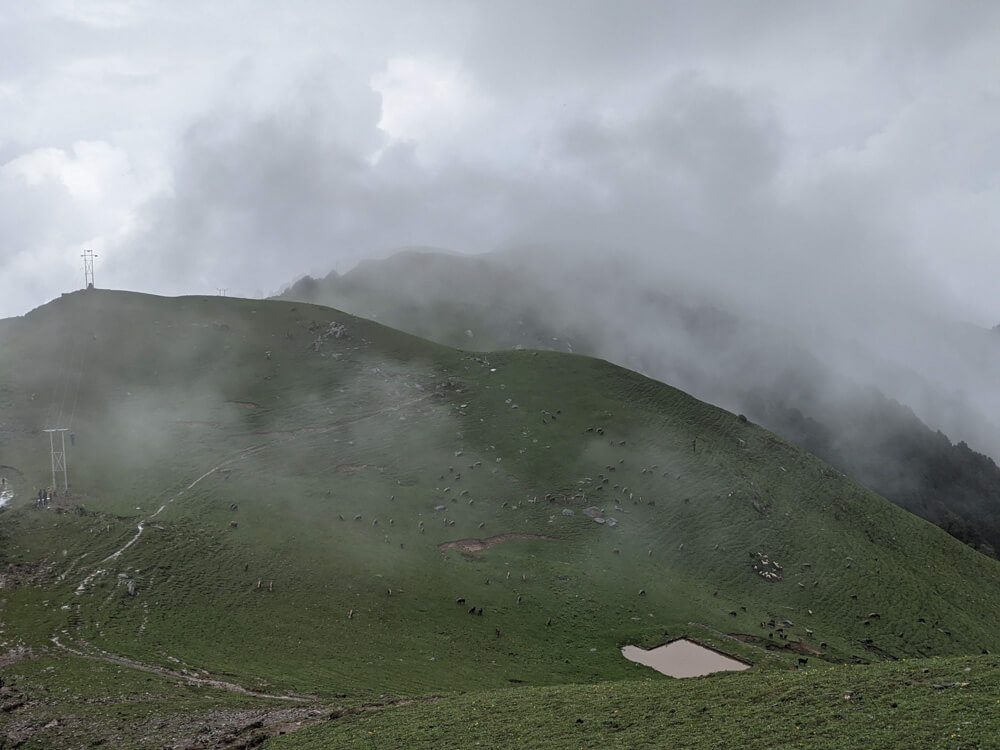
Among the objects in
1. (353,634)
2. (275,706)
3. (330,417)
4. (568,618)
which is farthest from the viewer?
(330,417)

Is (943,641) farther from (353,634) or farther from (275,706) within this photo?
(275,706)

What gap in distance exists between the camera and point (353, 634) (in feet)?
189

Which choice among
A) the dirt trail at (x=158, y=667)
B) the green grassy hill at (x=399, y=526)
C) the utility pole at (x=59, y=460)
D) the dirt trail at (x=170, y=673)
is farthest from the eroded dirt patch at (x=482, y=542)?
the utility pole at (x=59, y=460)

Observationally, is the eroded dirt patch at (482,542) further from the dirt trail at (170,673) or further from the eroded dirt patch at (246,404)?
the eroded dirt patch at (246,404)

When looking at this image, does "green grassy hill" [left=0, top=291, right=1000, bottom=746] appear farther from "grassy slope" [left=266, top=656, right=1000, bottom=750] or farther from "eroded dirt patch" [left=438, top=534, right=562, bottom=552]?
"grassy slope" [left=266, top=656, right=1000, bottom=750]

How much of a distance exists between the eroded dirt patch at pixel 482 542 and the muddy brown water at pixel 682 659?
869 inches

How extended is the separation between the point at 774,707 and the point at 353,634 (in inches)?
1409

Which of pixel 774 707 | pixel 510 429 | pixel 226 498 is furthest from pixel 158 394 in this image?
pixel 774 707

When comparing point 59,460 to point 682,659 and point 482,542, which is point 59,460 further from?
point 682,659

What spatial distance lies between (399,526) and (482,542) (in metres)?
→ 9.59

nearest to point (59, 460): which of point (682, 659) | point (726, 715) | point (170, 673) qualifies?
point (170, 673)

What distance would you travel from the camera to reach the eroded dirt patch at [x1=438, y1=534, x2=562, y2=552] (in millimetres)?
78312

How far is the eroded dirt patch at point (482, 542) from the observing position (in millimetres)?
78312

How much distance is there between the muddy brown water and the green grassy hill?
1.60 metres
